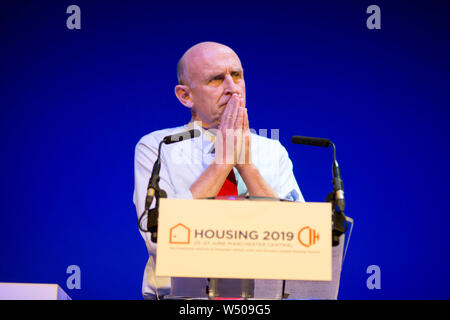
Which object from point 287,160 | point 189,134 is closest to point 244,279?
point 189,134

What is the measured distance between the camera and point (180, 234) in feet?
5.71

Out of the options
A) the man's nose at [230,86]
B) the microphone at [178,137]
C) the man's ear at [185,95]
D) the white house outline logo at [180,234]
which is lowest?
the white house outline logo at [180,234]

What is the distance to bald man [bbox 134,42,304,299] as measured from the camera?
8.45ft

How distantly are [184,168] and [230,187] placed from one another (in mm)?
266

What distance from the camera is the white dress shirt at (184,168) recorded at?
8.59ft

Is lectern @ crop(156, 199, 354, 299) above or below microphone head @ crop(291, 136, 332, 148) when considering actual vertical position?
below

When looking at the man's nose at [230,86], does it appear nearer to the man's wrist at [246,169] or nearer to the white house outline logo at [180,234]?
the man's wrist at [246,169]

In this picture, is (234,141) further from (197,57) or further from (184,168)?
(197,57)

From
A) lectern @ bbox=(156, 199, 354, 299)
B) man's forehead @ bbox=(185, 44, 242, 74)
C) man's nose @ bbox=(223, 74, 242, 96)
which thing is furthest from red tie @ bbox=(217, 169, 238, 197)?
lectern @ bbox=(156, 199, 354, 299)

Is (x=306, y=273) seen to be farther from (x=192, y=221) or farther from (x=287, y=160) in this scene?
(x=287, y=160)

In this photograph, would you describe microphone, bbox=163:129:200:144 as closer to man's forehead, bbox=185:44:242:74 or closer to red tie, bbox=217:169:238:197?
red tie, bbox=217:169:238:197

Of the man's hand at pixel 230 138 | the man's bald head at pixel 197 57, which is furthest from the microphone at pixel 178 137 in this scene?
the man's bald head at pixel 197 57
